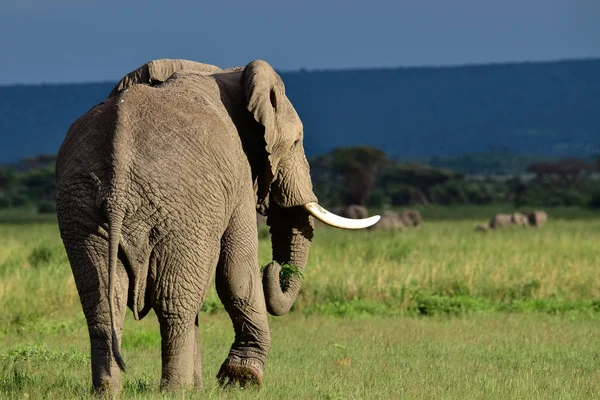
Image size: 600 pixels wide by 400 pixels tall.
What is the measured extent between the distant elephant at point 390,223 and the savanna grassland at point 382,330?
12.4 metres

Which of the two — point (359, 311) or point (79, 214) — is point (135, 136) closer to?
point (79, 214)

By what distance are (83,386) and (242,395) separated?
104cm

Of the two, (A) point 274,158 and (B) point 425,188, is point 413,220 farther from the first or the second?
(B) point 425,188

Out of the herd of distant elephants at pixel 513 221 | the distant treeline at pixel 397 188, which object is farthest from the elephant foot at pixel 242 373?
the distant treeline at pixel 397 188

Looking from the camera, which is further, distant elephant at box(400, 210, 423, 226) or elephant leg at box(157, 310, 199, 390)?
distant elephant at box(400, 210, 423, 226)

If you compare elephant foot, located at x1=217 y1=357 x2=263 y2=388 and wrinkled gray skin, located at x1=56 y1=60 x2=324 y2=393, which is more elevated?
wrinkled gray skin, located at x1=56 y1=60 x2=324 y2=393

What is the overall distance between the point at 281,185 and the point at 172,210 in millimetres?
1711

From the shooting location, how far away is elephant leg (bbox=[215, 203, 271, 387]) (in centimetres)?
734

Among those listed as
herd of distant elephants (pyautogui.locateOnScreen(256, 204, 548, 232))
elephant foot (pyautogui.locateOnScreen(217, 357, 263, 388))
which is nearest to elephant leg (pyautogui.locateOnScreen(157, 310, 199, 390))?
elephant foot (pyautogui.locateOnScreen(217, 357, 263, 388))

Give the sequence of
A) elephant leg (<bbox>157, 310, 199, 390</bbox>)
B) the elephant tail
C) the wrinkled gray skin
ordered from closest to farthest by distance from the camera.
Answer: the elephant tail < the wrinkled gray skin < elephant leg (<bbox>157, 310, 199, 390</bbox>)

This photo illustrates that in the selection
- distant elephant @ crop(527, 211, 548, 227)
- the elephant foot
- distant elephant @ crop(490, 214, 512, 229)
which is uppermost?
distant elephant @ crop(527, 211, 548, 227)

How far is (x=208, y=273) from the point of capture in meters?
6.95

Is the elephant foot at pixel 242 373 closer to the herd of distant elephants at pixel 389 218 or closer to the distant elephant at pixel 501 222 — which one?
the herd of distant elephants at pixel 389 218

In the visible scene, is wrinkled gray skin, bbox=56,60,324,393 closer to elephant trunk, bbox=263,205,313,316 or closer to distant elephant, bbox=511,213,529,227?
elephant trunk, bbox=263,205,313,316
